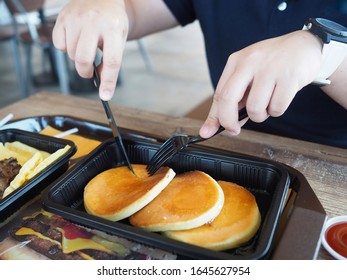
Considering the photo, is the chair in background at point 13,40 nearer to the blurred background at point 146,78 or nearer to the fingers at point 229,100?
the blurred background at point 146,78

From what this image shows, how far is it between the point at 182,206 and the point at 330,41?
0.49 m

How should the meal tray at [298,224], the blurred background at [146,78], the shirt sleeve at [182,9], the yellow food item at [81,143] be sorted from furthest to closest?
the blurred background at [146,78] < the shirt sleeve at [182,9] < the yellow food item at [81,143] < the meal tray at [298,224]

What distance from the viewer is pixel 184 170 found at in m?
0.95

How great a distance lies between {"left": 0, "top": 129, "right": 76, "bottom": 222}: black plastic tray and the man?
208mm

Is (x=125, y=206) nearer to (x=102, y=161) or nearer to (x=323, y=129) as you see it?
(x=102, y=161)

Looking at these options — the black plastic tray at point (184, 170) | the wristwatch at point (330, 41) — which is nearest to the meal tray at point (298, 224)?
the black plastic tray at point (184, 170)

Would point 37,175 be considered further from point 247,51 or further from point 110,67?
point 247,51

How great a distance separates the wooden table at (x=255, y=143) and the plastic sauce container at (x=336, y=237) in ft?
0.06

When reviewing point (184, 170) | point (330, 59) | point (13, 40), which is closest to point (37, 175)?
point (184, 170)

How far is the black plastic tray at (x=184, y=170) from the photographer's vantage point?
2.14 feet

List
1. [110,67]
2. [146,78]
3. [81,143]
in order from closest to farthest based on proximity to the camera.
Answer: [110,67] < [81,143] < [146,78]

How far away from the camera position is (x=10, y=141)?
1050mm

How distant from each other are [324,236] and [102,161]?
583 mm
